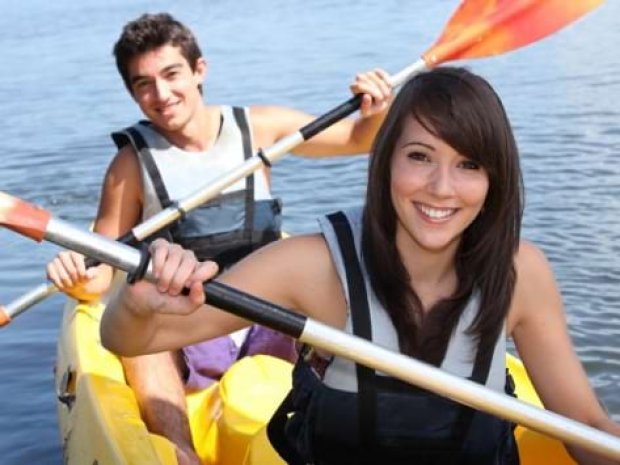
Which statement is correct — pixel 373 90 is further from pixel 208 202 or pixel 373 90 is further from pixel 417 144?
pixel 417 144

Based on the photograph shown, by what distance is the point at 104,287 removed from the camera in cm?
329

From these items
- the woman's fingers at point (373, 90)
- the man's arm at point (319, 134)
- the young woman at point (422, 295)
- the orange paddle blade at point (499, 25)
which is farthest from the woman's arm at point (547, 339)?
the orange paddle blade at point (499, 25)

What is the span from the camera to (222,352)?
2.99 m

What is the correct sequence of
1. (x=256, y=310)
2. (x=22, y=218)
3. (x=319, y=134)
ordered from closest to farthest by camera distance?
(x=22, y=218), (x=256, y=310), (x=319, y=134)

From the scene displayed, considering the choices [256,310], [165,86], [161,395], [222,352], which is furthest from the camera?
[165,86]

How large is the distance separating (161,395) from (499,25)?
1689 mm

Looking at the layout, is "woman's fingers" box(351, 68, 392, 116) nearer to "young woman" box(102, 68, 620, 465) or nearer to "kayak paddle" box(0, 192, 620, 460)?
"young woman" box(102, 68, 620, 465)

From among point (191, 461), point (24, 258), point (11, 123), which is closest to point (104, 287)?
point (191, 461)

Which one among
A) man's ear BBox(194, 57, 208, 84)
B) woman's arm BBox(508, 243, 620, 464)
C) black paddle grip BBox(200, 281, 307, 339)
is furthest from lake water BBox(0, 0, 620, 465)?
black paddle grip BBox(200, 281, 307, 339)

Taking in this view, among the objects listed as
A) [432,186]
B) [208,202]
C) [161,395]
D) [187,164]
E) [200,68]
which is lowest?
[161,395]

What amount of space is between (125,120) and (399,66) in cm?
255

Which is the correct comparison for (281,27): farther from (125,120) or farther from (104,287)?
(104,287)

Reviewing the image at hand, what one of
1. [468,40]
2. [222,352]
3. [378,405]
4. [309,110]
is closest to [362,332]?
[378,405]

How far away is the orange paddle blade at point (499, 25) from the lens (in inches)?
138
